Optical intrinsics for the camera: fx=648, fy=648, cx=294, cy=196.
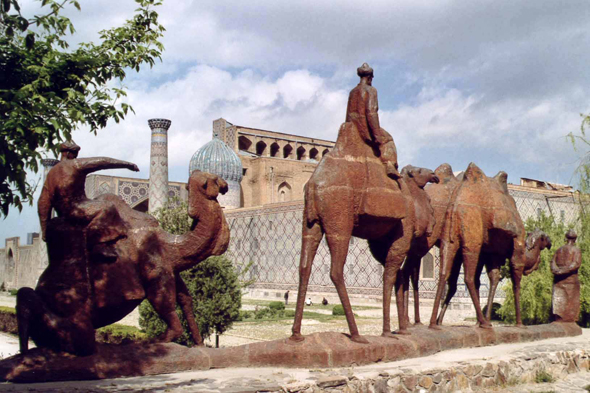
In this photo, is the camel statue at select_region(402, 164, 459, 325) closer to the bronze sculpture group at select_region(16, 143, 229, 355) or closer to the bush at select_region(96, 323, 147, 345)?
the bronze sculpture group at select_region(16, 143, 229, 355)

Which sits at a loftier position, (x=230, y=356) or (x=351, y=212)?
(x=351, y=212)

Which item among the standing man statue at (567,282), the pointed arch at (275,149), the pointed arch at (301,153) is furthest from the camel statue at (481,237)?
the pointed arch at (301,153)

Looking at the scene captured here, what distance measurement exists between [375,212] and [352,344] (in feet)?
4.51

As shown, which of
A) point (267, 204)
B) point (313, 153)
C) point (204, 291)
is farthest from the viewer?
point (313, 153)

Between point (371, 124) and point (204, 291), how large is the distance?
196 inches

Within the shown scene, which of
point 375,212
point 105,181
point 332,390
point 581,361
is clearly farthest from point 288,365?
point 105,181

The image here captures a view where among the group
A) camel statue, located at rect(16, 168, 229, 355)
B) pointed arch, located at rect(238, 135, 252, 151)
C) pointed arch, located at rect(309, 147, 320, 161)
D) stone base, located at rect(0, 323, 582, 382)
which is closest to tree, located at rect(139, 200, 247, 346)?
stone base, located at rect(0, 323, 582, 382)

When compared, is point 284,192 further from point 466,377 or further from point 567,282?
point 466,377

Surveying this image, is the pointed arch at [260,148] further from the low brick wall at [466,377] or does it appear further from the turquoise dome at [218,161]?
the low brick wall at [466,377]

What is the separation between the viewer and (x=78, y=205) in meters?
5.51

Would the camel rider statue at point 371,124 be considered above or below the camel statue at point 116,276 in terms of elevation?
above

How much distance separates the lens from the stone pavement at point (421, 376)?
501 centimetres

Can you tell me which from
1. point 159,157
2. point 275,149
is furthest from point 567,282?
point 275,149

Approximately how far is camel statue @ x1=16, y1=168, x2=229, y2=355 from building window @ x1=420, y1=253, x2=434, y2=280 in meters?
17.7
